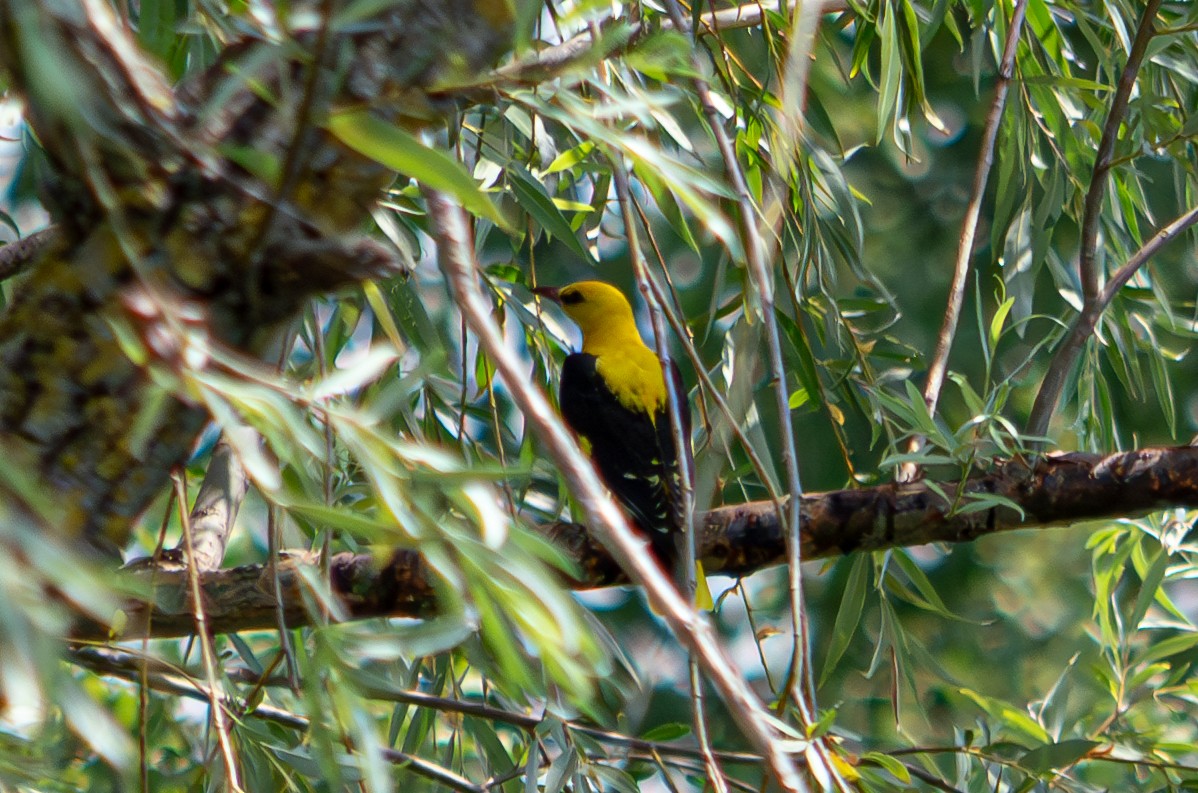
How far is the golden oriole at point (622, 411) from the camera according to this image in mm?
2645

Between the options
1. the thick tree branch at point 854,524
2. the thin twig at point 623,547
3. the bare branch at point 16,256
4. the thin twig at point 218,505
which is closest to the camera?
the thin twig at point 623,547

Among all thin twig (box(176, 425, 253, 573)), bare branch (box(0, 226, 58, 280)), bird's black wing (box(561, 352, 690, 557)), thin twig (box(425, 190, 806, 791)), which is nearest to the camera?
thin twig (box(425, 190, 806, 791))

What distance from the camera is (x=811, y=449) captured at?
3.88 metres

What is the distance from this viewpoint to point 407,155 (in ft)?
2.05

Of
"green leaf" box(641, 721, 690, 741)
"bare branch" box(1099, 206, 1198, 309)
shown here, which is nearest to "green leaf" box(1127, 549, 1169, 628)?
"bare branch" box(1099, 206, 1198, 309)

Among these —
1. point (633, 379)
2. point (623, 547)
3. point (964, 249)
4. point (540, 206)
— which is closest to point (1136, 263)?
point (964, 249)

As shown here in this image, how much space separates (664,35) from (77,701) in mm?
554

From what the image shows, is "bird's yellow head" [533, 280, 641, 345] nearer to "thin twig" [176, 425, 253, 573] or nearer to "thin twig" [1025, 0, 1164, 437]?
"thin twig" [176, 425, 253, 573]

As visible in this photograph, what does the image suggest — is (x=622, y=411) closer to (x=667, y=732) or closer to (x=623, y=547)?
(x=667, y=732)

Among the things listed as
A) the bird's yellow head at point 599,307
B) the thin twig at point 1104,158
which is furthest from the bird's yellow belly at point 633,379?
the thin twig at point 1104,158

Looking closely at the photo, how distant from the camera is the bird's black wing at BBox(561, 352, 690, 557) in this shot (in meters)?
2.63

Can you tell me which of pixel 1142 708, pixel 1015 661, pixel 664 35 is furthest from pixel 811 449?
pixel 664 35

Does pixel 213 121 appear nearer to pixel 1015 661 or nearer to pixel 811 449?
pixel 811 449

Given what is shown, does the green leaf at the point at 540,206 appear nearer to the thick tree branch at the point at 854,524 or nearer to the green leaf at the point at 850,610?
the thick tree branch at the point at 854,524
